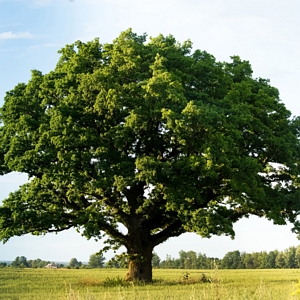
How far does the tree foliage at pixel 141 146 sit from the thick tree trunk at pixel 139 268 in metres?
0.08

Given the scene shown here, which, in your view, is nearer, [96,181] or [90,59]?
[96,181]

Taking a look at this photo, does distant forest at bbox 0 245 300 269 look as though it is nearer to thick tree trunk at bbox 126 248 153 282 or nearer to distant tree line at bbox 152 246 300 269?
distant tree line at bbox 152 246 300 269

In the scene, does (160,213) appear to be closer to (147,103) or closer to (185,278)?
(185,278)

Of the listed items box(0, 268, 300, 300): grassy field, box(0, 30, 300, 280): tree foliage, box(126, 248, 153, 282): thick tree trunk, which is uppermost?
box(0, 30, 300, 280): tree foliage

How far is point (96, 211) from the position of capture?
2467 centimetres

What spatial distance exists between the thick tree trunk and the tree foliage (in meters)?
0.08

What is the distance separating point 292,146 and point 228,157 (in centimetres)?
611

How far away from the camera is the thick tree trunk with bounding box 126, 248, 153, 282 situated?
85.9ft

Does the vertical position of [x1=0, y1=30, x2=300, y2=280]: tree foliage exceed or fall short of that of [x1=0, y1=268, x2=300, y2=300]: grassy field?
it exceeds it

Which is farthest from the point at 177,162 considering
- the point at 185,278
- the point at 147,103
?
the point at 185,278

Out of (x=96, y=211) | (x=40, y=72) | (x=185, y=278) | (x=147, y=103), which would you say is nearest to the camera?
(x=147, y=103)

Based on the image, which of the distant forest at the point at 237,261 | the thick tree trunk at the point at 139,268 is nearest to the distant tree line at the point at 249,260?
the distant forest at the point at 237,261

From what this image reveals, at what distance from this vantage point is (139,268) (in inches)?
1047

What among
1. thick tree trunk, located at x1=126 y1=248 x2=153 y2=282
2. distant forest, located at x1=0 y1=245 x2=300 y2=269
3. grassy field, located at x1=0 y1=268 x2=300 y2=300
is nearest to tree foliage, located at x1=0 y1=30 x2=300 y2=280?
thick tree trunk, located at x1=126 y1=248 x2=153 y2=282
